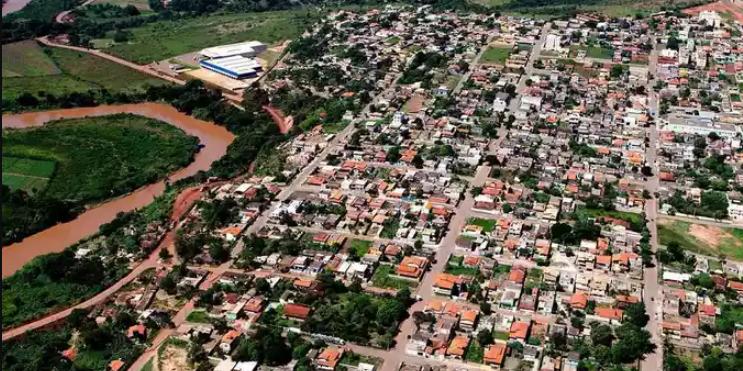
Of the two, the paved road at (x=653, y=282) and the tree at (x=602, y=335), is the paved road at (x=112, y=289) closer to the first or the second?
the tree at (x=602, y=335)

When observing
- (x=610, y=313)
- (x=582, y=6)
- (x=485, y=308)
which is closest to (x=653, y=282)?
(x=610, y=313)

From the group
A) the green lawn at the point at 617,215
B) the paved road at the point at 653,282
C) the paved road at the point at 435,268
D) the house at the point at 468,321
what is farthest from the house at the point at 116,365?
the green lawn at the point at 617,215

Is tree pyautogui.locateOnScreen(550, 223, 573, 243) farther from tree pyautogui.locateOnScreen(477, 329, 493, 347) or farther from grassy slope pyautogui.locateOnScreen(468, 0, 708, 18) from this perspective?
grassy slope pyautogui.locateOnScreen(468, 0, 708, 18)

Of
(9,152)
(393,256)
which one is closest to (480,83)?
(393,256)

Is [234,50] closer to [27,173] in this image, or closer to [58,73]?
[58,73]

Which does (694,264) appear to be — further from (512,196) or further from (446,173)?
(446,173)

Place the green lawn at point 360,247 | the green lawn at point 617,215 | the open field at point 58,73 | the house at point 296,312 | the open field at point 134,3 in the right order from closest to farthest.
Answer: the house at point 296,312 < the green lawn at point 360,247 < the green lawn at point 617,215 < the open field at point 58,73 < the open field at point 134,3
